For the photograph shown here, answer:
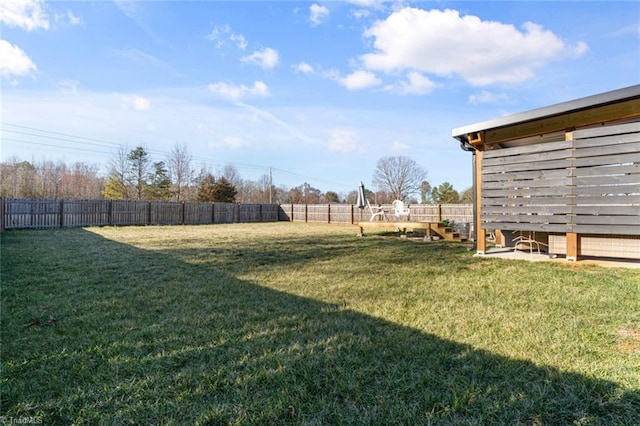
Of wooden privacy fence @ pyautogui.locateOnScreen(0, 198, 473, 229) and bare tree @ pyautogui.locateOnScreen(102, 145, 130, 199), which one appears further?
bare tree @ pyautogui.locateOnScreen(102, 145, 130, 199)

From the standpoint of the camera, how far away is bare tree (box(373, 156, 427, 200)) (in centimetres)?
3547

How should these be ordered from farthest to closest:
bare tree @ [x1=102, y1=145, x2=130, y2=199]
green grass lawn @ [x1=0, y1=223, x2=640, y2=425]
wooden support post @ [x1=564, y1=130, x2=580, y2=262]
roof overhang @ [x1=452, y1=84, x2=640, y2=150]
Result: 1. bare tree @ [x1=102, y1=145, x2=130, y2=199]
2. wooden support post @ [x1=564, y1=130, x2=580, y2=262]
3. roof overhang @ [x1=452, y1=84, x2=640, y2=150]
4. green grass lawn @ [x1=0, y1=223, x2=640, y2=425]

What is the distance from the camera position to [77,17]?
7.71 metres

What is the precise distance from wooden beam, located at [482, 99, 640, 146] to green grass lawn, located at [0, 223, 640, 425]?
2.38 metres

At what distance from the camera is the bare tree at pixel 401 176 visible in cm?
3547

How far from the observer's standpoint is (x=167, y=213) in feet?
64.0

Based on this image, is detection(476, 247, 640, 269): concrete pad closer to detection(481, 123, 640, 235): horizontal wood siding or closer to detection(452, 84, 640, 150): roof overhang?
detection(481, 123, 640, 235): horizontal wood siding

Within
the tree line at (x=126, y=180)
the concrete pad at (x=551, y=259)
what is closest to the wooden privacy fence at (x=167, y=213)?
the tree line at (x=126, y=180)

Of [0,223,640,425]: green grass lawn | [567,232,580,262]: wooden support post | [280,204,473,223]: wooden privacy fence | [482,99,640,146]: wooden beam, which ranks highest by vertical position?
[482,99,640,146]: wooden beam

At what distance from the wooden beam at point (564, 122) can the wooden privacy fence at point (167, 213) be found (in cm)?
1149

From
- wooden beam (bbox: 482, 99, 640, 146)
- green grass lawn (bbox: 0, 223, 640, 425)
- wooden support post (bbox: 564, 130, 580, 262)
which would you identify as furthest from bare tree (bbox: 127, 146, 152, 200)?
wooden support post (bbox: 564, 130, 580, 262)

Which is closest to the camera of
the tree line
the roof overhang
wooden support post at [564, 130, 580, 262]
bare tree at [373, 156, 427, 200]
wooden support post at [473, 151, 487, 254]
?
the roof overhang

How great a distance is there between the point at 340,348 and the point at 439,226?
886 centimetres

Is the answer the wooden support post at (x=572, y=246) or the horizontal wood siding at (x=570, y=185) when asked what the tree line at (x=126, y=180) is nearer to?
the horizontal wood siding at (x=570, y=185)
